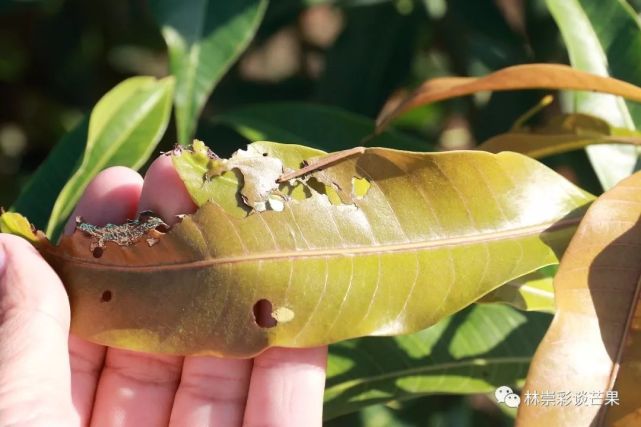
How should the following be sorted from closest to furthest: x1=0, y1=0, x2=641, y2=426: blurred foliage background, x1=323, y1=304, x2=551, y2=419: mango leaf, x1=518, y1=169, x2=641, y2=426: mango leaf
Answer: x1=518, y1=169, x2=641, y2=426: mango leaf < x1=323, y1=304, x2=551, y2=419: mango leaf < x1=0, y1=0, x2=641, y2=426: blurred foliage background

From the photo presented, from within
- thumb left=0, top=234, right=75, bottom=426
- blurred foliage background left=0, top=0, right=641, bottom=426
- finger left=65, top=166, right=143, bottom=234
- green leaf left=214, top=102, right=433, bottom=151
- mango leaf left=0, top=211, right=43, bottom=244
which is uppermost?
blurred foliage background left=0, top=0, right=641, bottom=426

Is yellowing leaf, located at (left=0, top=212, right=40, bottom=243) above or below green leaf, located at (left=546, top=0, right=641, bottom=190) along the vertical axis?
below

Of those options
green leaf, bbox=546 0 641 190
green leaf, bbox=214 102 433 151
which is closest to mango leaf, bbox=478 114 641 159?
green leaf, bbox=546 0 641 190

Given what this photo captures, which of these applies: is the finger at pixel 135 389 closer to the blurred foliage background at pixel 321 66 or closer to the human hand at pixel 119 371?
the human hand at pixel 119 371

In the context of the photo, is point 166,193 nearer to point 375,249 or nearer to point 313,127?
point 375,249

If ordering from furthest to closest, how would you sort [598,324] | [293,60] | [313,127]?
[293,60]
[313,127]
[598,324]

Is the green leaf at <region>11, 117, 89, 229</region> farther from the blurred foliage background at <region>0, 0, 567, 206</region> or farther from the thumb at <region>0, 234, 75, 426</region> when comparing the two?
the blurred foliage background at <region>0, 0, 567, 206</region>

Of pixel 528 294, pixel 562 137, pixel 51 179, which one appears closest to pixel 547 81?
pixel 562 137
